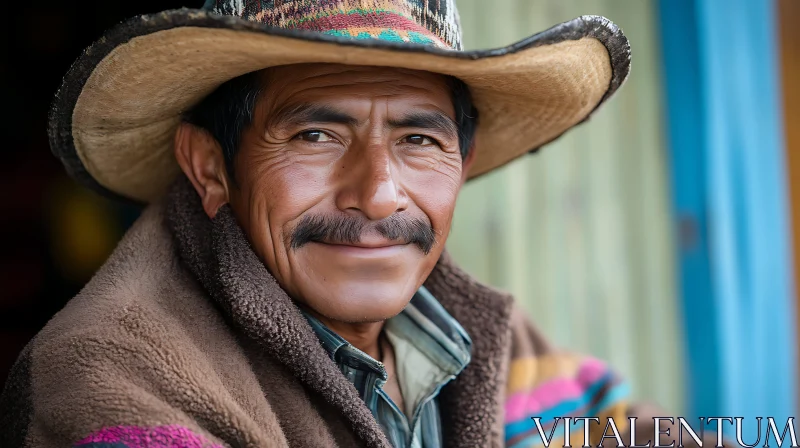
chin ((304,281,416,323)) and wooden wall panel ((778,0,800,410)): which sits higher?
wooden wall panel ((778,0,800,410))

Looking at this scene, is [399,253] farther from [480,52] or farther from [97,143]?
[97,143]

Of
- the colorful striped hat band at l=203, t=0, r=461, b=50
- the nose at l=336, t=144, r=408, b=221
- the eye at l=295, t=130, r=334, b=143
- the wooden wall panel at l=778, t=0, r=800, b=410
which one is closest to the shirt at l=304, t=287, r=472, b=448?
the nose at l=336, t=144, r=408, b=221

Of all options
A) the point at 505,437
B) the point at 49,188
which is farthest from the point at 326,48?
the point at 49,188

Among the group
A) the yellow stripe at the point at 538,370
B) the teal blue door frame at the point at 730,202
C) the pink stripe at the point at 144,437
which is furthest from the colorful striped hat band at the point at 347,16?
the teal blue door frame at the point at 730,202

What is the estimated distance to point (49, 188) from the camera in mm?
4609

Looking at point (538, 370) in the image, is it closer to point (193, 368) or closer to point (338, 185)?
point (338, 185)

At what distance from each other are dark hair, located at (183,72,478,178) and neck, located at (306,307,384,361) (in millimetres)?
427

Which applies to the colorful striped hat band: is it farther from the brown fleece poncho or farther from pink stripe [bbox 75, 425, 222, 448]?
pink stripe [bbox 75, 425, 222, 448]

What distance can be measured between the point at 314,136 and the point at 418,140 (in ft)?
0.81

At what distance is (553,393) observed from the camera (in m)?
2.29

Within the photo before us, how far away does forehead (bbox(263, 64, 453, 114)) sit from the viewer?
181 centimetres

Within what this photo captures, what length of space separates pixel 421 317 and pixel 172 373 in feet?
2.68

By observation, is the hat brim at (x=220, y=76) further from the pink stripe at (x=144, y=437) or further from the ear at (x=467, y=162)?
the pink stripe at (x=144, y=437)

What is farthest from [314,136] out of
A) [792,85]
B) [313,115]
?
[792,85]
